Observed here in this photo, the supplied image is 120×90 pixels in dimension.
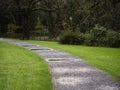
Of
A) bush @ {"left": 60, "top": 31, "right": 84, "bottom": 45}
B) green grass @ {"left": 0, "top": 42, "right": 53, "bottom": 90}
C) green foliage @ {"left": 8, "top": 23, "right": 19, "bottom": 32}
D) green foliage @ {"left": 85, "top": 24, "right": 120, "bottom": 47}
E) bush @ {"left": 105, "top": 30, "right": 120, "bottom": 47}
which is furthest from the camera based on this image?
green foliage @ {"left": 8, "top": 23, "right": 19, "bottom": 32}

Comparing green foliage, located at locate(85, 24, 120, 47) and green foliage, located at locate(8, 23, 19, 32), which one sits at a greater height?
green foliage, located at locate(8, 23, 19, 32)

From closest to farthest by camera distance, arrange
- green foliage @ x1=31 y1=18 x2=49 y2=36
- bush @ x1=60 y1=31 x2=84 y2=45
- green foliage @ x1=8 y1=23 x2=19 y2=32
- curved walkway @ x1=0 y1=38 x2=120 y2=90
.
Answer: curved walkway @ x1=0 y1=38 x2=120 y2=90
bush @ x1=60 y1=31 x2=84 y2=45
green foliage @ x1=8 y1=23 x2=19 y2=32
green foliage @ x1=31 y1=18 x2=49 y2=36

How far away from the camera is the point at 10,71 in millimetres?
13836

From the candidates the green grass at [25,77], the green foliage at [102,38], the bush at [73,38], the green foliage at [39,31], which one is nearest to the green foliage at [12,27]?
the green foliage at [39,31]

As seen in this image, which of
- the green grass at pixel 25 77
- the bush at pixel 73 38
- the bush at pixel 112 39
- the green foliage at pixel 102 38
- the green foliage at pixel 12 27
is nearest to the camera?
the green grass at pixel 25 77

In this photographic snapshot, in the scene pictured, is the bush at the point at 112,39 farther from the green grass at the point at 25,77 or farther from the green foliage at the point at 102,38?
the green grass at the point at 25,77

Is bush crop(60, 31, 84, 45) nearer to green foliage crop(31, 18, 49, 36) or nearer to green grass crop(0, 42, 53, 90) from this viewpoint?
green grass crop(0, 42, 53, 90)

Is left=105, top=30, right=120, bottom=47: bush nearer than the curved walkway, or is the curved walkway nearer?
the curved walkway

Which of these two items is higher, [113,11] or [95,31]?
[113,11]

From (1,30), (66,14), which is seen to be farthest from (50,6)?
(1,30)

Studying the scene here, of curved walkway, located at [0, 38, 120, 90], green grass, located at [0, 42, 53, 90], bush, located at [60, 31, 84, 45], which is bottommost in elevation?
green grass, located at [0, 42, 53, 90]

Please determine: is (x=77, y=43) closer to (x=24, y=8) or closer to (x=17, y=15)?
(x=24, y=8)

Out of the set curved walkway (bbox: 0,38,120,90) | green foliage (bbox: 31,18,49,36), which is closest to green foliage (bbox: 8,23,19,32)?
green foliage (bbox: 31,18,49,36)

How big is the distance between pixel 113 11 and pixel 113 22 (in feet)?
5.65
